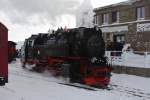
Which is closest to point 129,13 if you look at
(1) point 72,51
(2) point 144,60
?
(2) point 144,60

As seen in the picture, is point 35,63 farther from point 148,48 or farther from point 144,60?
point 148,48

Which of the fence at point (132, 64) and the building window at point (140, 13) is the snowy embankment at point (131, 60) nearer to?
the fence at point (132, 64)

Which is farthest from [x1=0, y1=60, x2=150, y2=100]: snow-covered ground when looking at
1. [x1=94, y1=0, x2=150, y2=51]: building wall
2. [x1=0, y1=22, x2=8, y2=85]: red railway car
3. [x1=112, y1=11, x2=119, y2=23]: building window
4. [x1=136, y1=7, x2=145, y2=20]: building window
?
[x1=112, y1=11, x2=119, y2=23]: building window

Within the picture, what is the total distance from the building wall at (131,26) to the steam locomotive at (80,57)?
57.7 ft

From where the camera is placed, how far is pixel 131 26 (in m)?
39.5

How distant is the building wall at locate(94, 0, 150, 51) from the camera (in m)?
37.3

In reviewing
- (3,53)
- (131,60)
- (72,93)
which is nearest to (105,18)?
(131,60)

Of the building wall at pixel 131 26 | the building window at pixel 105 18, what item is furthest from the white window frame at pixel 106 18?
the building wall at pixel 131 26

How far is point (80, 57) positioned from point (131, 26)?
71.4ft

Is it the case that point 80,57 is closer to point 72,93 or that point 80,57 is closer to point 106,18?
point 72,93

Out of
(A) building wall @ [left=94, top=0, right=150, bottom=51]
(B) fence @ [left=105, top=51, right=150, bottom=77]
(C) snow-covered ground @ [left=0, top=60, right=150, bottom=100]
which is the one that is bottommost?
(C) snow-covered ground @ [left=0, top=60, right=150, bottom=100]

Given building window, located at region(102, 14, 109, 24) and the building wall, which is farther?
building window, located at region(102, 14, 109, 24)

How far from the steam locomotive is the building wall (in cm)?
1758

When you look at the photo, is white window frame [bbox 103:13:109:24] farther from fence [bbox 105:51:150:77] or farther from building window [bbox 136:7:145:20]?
fence [bbox 105:51:150:77]
